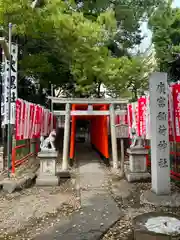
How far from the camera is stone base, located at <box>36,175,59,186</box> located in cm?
787

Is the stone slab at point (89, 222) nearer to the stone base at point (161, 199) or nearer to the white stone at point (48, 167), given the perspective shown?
the stone base at point (161, 199)

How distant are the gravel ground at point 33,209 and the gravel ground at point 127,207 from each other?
115cm

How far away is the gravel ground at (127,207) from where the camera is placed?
458 centimetres

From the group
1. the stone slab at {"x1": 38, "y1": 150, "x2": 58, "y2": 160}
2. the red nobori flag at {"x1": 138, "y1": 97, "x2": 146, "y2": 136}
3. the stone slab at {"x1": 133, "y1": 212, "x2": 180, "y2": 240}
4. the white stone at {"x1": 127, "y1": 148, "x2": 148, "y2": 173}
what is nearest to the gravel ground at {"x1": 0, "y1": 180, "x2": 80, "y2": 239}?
the stone slab at {"x1": 38, "y1": 150, "x2": 58, "y2": 160}

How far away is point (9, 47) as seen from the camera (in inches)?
328

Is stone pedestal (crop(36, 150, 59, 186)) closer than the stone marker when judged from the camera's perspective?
Yes

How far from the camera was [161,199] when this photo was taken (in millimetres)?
6066

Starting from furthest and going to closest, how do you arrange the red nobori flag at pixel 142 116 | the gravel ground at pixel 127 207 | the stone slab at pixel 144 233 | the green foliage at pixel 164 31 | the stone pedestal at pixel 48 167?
the green foliage at pixel 164 31 → the red nobori flag at pixel 142 116 → the stone pedestal at pixel 48 167 → the gravel ground at pixel 127 207 → the stone slab at pixel 144 233

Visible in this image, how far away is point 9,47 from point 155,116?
5313 millimetres

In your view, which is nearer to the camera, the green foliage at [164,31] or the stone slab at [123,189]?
the stone slab at [123,189]

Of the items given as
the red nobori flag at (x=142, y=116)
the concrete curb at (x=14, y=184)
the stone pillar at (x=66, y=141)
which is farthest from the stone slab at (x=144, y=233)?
the stone pillar at (x=66, y=141)

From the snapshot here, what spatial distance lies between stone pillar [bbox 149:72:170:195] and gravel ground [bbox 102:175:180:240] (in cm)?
62

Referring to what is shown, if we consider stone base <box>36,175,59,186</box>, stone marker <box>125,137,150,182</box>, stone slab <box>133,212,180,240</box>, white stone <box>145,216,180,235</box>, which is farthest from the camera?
stone marker <box>125,137,150,182</box>

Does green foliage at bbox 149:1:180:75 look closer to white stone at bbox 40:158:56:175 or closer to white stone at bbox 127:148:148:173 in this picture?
white stone at bbox 127:148:148:173
